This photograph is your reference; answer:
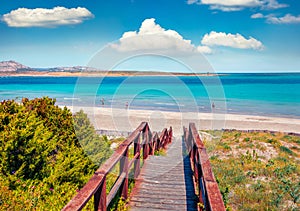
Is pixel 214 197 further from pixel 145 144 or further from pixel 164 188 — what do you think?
pixel 145 144

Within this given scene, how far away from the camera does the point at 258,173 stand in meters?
9.49

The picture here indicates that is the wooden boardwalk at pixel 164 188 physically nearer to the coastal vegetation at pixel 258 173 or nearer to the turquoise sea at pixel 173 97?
the coastal vegetation at pixel 258 173

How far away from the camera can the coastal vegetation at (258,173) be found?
7.08 meters

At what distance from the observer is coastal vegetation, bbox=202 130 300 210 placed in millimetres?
7082

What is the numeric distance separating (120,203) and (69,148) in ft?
7.82

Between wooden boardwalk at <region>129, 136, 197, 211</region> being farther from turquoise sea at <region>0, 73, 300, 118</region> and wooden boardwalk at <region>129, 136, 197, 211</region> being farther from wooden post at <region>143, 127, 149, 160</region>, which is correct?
turquoise sea at <region>0, 73, 300, 118</region>

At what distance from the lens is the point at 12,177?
509cm

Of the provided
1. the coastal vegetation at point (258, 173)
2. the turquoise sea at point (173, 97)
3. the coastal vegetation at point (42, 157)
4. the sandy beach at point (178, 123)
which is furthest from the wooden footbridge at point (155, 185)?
the sandy beach at point (178, 123)

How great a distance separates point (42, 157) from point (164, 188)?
2469 mm

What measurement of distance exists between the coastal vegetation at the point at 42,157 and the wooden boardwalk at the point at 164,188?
1217mm

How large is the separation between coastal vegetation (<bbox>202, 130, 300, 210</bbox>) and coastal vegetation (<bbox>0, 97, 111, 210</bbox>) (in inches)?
134

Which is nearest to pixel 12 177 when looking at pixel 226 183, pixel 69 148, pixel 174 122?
pixel 69 148

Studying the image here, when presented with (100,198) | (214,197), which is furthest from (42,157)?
(214,197)

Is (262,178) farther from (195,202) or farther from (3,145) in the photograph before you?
(3,145)
